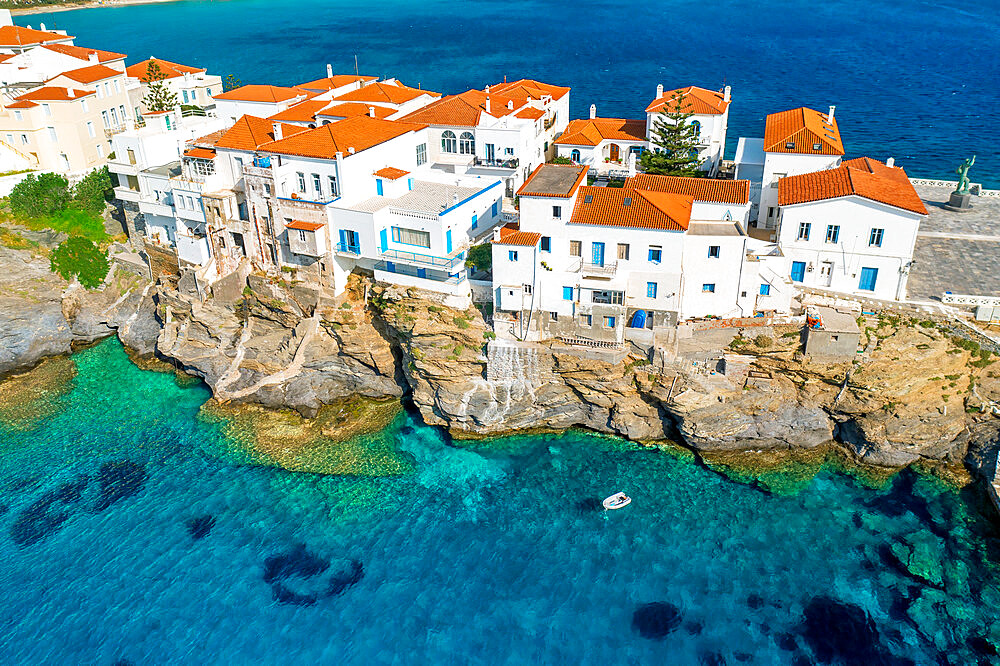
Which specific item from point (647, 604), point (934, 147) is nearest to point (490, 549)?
point (647, 604)

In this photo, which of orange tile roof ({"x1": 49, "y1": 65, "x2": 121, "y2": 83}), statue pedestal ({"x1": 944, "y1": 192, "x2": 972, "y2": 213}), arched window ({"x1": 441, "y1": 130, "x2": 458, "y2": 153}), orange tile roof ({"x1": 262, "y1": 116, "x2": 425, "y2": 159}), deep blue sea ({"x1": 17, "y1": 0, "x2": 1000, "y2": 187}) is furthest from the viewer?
deep blue sea ({"x1": 17, "y1": 0, "x2": 1000, "y2": 187})

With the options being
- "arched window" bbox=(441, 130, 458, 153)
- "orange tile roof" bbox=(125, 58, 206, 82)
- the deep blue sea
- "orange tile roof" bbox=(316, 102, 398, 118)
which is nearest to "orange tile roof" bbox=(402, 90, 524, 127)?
"arched window" bbox=(441, 130, 458, 153)

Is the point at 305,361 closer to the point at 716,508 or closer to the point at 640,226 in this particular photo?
the point at 640,226

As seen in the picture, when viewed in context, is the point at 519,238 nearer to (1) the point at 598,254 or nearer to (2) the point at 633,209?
(1) the point at 598,254

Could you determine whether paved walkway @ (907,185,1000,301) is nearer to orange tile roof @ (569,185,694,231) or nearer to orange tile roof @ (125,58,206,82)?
orange tile roof @ (569,185,694,231)

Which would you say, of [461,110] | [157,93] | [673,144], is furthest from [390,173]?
[157,93]

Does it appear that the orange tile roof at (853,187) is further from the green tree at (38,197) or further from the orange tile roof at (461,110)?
the green tree at (38,197)

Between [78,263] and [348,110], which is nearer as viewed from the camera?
[348,110]
